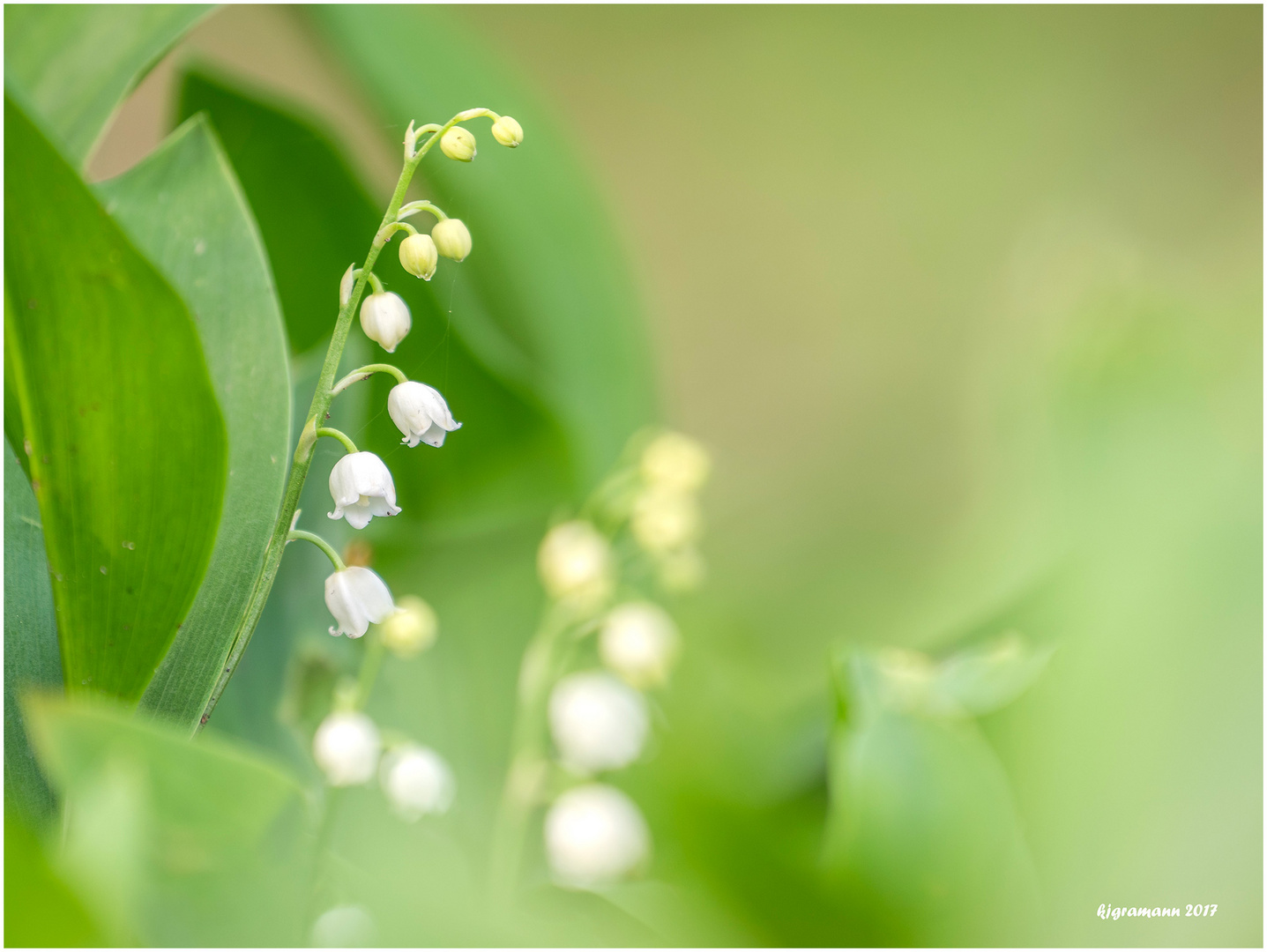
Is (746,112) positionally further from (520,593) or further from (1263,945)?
(1263,945)

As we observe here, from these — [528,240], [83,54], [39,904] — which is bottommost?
[39,904]

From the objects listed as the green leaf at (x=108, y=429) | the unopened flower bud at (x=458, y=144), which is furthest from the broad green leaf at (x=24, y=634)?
the unopened flower bud at (x=458, y=144)

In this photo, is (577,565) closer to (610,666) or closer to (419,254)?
(610,666)

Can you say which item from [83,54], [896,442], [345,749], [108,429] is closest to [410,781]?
[345,749]

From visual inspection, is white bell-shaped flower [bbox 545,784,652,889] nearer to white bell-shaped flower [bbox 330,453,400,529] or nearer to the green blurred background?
the green blurred background

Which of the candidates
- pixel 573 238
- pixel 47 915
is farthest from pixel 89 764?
pixel 573 238

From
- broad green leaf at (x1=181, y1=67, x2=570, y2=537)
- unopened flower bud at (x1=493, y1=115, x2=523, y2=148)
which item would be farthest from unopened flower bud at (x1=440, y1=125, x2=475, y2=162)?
broad green leaf at (x1=181, y1=67, x2=570, y2=537)
